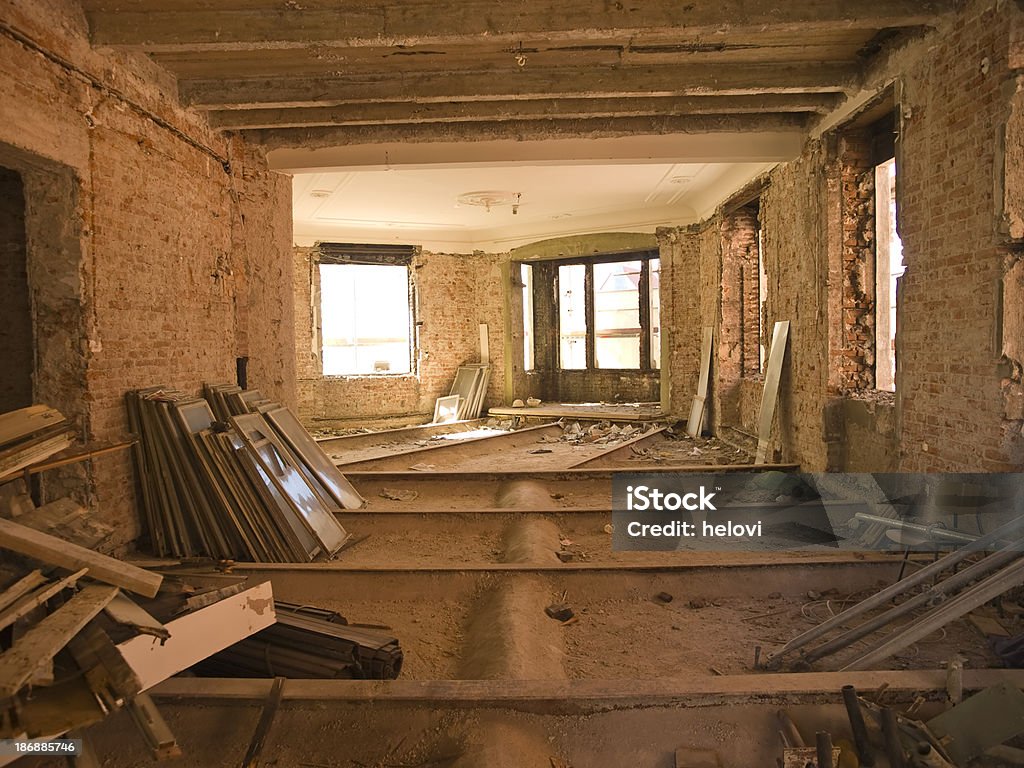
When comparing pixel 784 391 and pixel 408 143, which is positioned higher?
pixel 408 143

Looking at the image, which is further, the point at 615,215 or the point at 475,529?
the point at 615,215

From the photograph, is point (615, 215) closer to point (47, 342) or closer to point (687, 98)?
point (687, 98)

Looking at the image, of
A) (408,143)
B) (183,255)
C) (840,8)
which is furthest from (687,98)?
(183,255)

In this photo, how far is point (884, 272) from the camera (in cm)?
575

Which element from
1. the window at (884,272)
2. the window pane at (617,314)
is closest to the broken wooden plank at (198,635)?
the window at (884,272)

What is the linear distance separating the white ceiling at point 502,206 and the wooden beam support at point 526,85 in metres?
1.62

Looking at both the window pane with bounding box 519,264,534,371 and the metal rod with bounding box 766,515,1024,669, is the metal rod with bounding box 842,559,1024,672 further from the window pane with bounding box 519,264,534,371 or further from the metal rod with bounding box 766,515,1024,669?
the window pane with bounding box 519,264,534,371

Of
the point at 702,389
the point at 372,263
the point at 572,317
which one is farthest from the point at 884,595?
the point at 372,263

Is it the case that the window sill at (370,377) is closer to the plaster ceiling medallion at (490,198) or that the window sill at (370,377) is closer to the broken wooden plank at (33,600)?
the plaster ceiling medallion at (490,198)

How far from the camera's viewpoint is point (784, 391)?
6.84 m

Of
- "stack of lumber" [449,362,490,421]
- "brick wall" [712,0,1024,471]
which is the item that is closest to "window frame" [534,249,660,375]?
"stack of lumber" [449,362,490,421]

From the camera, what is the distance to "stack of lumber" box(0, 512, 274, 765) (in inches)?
80.6

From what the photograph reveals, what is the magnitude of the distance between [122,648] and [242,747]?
24.7 inches

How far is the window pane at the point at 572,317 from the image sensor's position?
12719 mm
